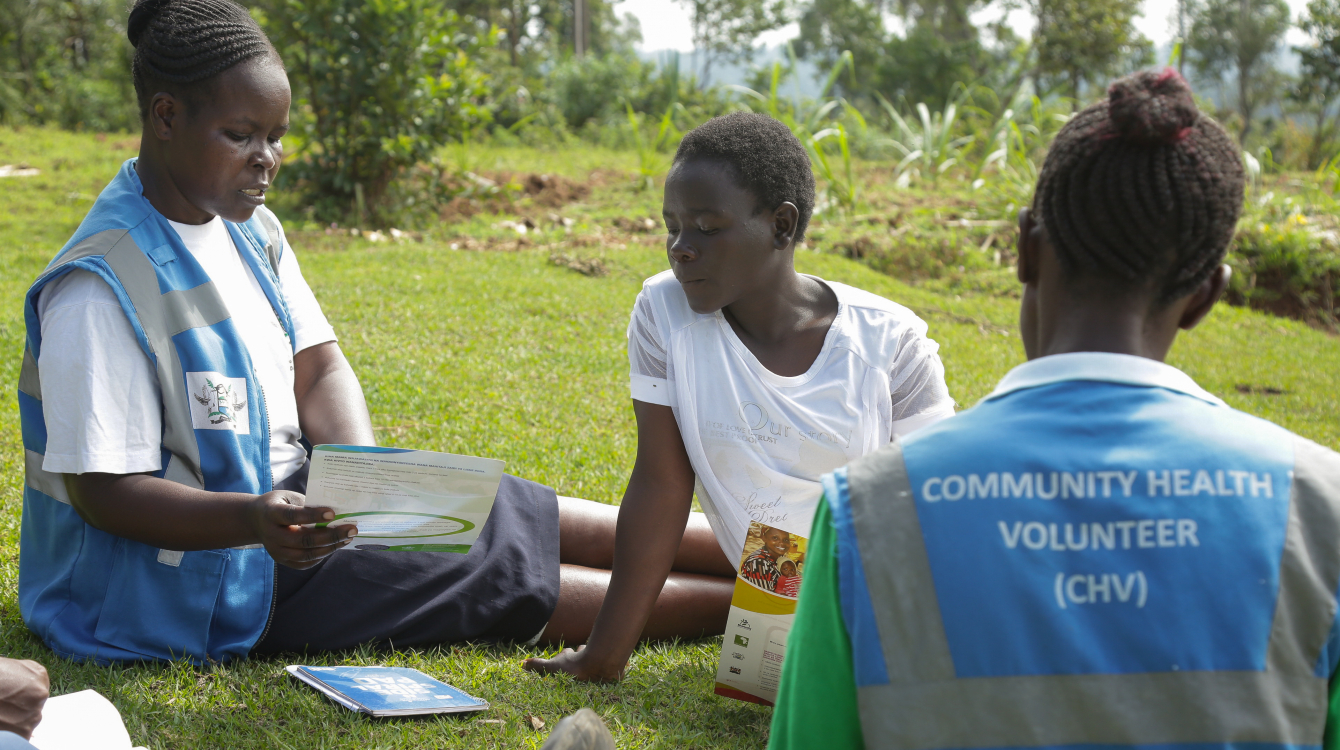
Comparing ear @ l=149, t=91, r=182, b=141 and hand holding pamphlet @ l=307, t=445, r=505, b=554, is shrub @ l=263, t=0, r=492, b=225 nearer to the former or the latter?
ear @ l=149, t=91, r=182, b=141

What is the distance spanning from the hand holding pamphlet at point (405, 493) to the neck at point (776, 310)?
0.81m

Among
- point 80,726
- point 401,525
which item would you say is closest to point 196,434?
point 401,525

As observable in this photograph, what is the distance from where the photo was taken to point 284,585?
2.69 metres

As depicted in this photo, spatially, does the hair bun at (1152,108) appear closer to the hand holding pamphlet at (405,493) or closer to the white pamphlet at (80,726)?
the hand holding pamphlet at (405,493)

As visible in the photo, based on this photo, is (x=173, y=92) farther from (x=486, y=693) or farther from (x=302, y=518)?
(x=486, y=693)

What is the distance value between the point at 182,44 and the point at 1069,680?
230 cm

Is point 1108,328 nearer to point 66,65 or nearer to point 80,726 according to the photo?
point 80,726

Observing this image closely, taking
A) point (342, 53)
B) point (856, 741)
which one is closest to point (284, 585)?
point (856, 741)

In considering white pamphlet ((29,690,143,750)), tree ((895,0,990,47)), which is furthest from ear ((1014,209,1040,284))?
tree ((895,0,990,47))

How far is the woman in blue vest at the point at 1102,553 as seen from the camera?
1.13 m

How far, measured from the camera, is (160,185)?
8.49 ft

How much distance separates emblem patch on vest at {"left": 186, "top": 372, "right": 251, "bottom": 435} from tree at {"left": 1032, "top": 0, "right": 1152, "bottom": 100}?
18.9 m

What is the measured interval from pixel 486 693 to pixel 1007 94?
56.8ft

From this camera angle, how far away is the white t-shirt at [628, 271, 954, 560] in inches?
103
